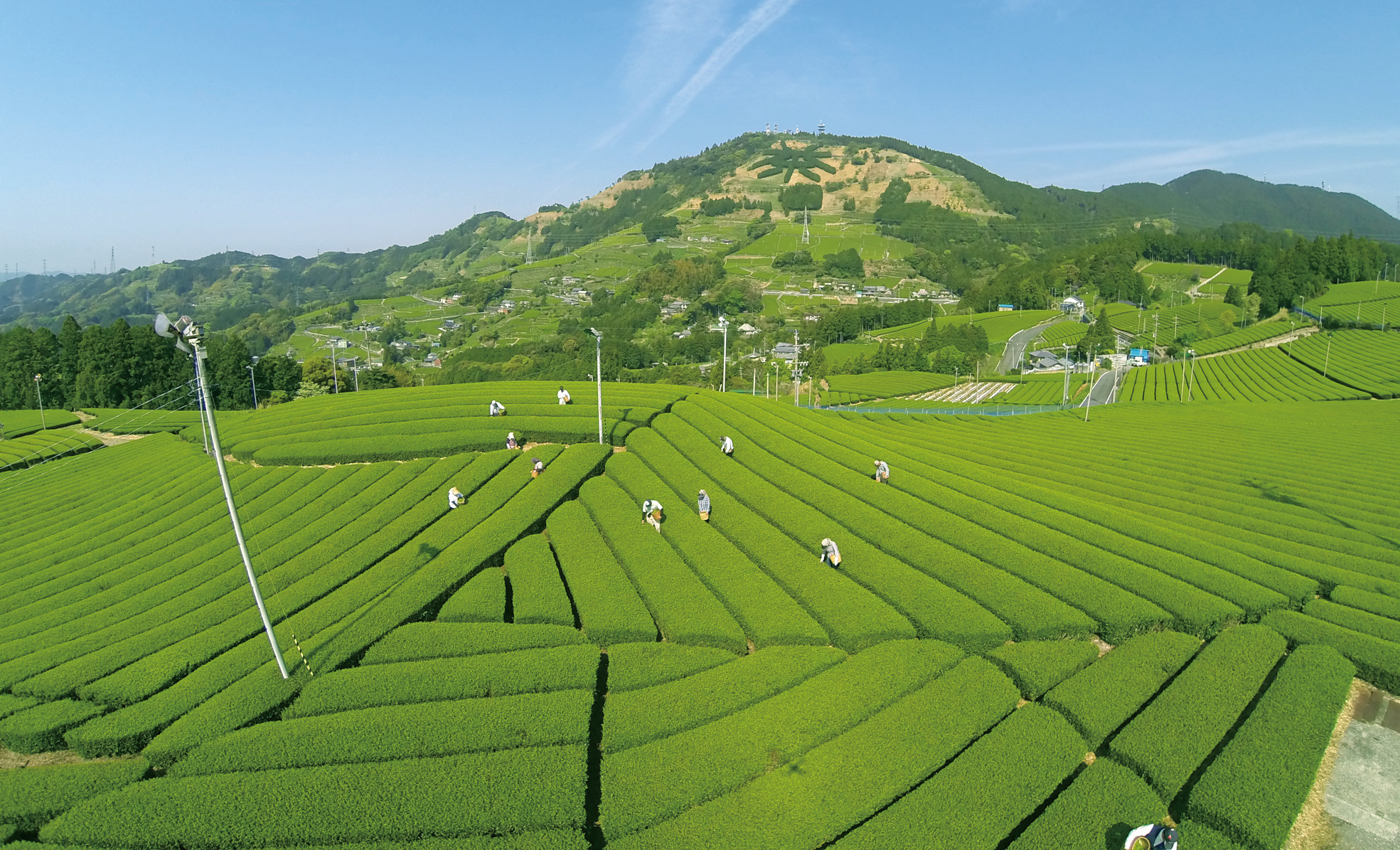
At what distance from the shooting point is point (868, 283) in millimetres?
177250

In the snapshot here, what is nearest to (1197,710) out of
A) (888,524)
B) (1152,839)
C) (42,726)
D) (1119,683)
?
(1119,683)

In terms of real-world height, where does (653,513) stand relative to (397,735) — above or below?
above

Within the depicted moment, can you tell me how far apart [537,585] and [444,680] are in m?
4.45

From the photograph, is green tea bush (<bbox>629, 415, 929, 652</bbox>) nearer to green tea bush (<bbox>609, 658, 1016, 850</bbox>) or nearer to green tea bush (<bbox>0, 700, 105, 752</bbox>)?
green tea bush (<bbox>609, 658, 1016, 850</bbox>)

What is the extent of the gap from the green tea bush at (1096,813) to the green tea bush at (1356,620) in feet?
32.7

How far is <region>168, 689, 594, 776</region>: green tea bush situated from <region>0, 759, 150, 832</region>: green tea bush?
95 cm

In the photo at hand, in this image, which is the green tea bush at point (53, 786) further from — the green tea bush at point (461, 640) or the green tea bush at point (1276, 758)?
the green tea bush at point (1276, 758)

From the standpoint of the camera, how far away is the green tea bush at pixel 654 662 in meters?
14.4

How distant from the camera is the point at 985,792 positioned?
11.1 meters

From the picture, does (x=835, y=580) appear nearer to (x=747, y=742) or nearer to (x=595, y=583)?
(x=595, y=583)

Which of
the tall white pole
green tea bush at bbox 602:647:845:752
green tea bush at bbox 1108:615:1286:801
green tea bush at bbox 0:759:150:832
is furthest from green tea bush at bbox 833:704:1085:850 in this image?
green tea bush at bbox 0:759:150:832

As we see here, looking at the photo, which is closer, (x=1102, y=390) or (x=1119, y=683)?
(x=1119, y=683)

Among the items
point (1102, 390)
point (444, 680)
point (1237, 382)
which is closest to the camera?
point (444, 680)

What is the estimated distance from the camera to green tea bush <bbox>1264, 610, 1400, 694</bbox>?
14.8 m
